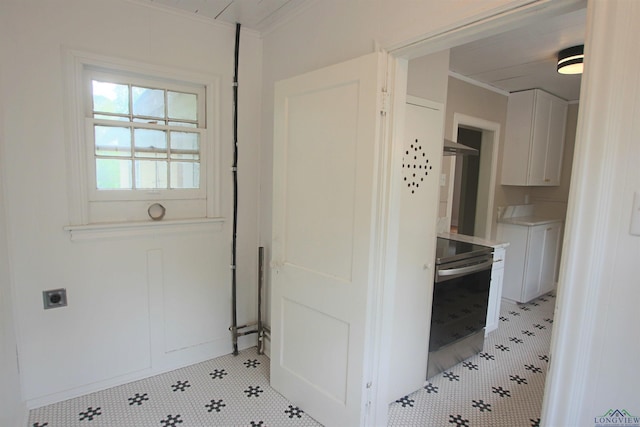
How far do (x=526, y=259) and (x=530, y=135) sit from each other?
1.35 metres

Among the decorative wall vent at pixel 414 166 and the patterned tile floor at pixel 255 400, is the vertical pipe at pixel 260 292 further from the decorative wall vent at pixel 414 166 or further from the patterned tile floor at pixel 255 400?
the decorative wall vent at pixel 414 166

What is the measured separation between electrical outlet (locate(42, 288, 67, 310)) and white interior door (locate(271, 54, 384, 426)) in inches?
47.4

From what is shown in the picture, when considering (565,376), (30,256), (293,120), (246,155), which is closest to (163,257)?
(30,256)

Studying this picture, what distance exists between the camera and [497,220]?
156 inches

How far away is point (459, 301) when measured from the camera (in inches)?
95.1

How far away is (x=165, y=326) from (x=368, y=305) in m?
1.52

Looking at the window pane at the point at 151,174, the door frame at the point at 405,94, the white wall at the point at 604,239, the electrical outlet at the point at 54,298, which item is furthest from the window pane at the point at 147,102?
the white wall at the point at 604,239

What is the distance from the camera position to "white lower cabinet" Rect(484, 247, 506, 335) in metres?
2.89

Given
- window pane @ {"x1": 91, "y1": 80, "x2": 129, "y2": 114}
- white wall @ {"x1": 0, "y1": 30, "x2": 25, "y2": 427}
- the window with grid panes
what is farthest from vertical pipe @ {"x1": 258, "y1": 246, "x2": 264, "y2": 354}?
white wall @ {"x1": 0, "y1": 30, "x2": 25, "y2": 427}

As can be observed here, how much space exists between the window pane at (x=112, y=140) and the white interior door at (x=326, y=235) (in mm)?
966

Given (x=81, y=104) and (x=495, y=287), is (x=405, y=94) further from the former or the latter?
(x=495, y=287)

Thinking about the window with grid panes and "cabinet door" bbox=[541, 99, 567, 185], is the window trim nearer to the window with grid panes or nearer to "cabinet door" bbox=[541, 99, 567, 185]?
the window with grid panes

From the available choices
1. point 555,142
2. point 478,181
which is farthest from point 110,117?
point 555,142

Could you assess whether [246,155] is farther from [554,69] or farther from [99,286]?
[554,69]
